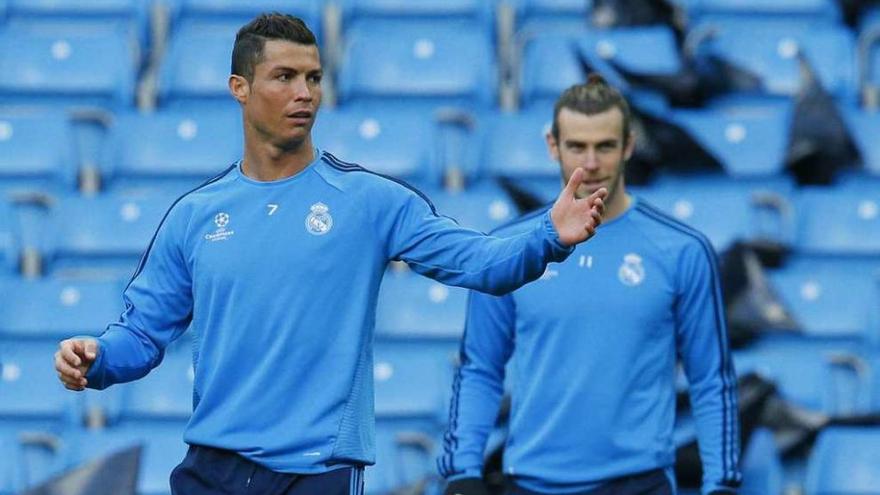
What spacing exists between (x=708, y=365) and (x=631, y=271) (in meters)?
0.33

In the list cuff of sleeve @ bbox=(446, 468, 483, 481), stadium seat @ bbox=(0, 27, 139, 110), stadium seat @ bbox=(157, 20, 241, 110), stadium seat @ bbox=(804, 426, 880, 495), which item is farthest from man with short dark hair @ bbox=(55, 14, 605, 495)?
stadium seat @ bbox=(0, 27, 139, 110)

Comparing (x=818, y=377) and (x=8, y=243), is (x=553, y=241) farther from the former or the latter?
(x=8, y=243)

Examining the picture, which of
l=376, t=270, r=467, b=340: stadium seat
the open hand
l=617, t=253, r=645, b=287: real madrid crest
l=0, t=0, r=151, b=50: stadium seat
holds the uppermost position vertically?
l=0, t=0, r=151, b=50: stadium seat

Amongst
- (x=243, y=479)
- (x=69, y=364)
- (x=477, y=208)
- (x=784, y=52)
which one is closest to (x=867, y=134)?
(x=784, y=52)

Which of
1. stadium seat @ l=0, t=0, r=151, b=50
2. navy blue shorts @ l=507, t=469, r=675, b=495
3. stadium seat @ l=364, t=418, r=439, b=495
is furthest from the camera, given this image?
stadium seat @ l=0, t=0, r=151, b=50

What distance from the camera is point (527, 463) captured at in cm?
458

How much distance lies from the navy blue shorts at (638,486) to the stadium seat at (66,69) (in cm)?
448

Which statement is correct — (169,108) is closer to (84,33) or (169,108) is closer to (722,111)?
(84,33)

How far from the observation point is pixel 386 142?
7887 millimetres

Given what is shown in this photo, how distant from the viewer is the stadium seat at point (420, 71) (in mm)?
8164

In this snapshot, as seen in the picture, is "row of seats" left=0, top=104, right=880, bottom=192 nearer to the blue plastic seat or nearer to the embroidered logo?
the blue plastic seat

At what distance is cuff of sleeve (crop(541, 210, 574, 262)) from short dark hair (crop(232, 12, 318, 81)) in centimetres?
73

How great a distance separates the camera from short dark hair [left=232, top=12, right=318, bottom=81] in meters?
3.81

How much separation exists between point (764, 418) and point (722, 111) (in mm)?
2184
